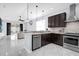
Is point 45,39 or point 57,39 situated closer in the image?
point 45,39

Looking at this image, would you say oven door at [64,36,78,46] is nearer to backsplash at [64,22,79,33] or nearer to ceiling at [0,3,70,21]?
backsplash at [64,22,79,33]

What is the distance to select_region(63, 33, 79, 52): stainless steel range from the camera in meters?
4.40

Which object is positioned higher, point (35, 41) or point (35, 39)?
point (35, 39)

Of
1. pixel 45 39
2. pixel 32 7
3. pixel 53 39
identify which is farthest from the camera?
pixel 53 39

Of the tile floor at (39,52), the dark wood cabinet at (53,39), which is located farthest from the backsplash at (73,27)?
the tile floor at (39,52)

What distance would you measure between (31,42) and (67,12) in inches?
151

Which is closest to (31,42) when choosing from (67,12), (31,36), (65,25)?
(31,36)

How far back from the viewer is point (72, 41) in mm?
4684

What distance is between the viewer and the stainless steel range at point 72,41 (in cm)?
440

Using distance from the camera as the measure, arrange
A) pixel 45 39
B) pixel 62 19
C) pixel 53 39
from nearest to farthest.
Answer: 1. pixel 45 39
2. pixel 62 19
3. pixel 53 39

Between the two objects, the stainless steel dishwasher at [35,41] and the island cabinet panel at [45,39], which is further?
the island cabinet panel at [45,39]

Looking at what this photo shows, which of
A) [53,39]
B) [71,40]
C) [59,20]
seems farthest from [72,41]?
[59,20]

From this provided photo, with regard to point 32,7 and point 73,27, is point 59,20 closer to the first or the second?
point 73,27

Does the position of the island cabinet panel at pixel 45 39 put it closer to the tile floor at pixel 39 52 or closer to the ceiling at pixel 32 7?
the tile floor at pixel 39 52
